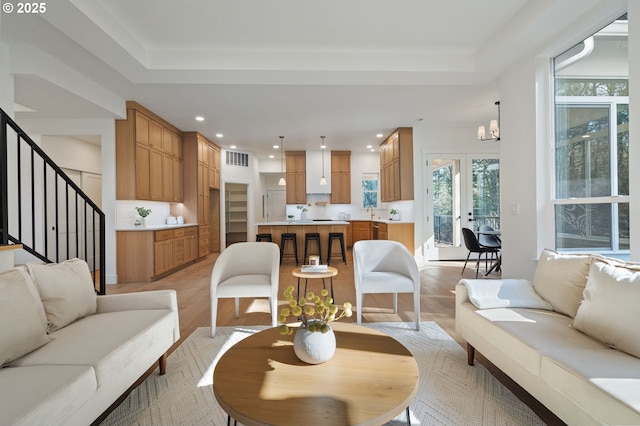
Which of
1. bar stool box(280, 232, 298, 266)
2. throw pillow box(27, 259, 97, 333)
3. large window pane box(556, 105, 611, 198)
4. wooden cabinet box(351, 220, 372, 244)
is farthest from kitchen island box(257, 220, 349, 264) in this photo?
throw pillow box(27, 259, 97, 333)

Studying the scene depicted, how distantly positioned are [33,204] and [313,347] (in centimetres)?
302

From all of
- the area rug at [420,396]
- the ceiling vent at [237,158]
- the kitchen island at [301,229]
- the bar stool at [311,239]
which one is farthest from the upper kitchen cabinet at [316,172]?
the area rug at [420,396]

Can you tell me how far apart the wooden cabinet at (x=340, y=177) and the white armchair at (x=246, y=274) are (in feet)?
19.3

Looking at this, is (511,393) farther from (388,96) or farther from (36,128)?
(36,128)

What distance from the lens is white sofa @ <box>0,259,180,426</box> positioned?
3.97 ft

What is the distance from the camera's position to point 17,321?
4.83ft

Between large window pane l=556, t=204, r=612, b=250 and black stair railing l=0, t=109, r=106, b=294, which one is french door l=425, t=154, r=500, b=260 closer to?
large window pane l=556, t=204, r=612, b=250

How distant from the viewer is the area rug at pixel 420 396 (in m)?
1.68

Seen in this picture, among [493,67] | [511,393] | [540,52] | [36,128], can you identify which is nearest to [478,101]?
[493,67]

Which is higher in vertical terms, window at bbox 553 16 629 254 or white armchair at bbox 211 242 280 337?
window at bbox 553 16 629 254

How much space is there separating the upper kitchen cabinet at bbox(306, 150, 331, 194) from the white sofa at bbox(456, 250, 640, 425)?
668cm

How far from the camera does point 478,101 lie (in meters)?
5.02

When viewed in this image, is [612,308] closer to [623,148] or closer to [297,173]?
[623,148]

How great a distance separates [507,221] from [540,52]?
184 cm
